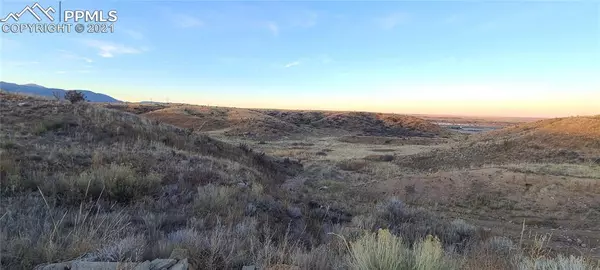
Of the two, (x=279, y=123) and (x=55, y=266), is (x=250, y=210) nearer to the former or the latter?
(x=55, y=266)

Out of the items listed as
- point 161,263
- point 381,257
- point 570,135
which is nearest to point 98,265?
point 161,263

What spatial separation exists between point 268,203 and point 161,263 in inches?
223

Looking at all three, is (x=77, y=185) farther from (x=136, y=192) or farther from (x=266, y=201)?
(x=266, y=201)

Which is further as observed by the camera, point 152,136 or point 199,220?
point 152,136

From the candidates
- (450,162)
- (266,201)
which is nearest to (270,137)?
(450,162)

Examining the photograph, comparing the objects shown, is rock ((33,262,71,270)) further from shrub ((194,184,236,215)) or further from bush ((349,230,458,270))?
shrub ((194,184,236,215))

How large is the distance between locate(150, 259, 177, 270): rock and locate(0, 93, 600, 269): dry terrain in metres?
0.29

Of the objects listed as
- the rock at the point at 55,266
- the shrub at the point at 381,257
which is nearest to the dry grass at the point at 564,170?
the shrub at the point at 381,257

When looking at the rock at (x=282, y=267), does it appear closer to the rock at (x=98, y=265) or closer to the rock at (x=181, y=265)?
the rock at (x=181, y=265)

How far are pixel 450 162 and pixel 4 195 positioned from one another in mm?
28160

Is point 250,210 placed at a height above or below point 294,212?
above

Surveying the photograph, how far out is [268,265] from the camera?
12.9 feet

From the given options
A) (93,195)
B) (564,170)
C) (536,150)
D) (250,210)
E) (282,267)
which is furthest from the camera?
(536,150)

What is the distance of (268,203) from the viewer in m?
9.26
